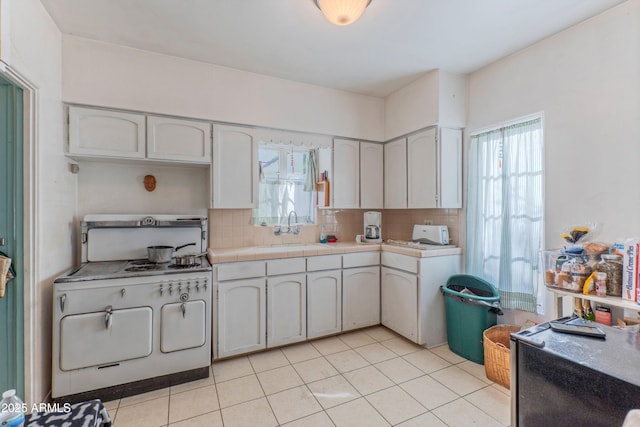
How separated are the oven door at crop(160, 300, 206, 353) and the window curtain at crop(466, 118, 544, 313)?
2.37 meters

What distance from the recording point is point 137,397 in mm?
2023

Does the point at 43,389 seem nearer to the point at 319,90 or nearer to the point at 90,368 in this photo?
the point at 90,368

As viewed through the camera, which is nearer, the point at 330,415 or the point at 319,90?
the point at 330,415

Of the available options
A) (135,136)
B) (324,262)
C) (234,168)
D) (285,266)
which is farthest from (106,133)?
(324,262)

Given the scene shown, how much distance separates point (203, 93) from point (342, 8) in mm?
1474

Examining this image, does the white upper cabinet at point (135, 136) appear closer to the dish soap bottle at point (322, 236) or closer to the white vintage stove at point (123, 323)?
the white vintage stove at point (123, 323)

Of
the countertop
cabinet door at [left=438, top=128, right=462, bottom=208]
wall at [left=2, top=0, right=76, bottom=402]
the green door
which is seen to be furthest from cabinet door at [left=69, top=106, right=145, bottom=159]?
cabinet door at [left=438, top=128, right=462, bottom=208]

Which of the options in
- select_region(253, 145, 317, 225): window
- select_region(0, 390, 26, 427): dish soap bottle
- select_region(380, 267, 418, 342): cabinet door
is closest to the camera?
select_region(0, 390, 26, 427): dish soap bottle

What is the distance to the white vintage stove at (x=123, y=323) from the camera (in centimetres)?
189

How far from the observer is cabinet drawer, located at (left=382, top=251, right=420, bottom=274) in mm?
2682

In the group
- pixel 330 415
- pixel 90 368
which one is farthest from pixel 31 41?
pixel 330 415

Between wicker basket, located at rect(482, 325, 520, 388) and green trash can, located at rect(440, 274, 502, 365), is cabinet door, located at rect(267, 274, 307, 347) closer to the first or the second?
green trash can, located at rect(440, 274, 502, 365)

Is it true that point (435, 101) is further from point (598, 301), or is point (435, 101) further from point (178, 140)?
point (178, 140)

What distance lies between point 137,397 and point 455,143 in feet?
10.8
